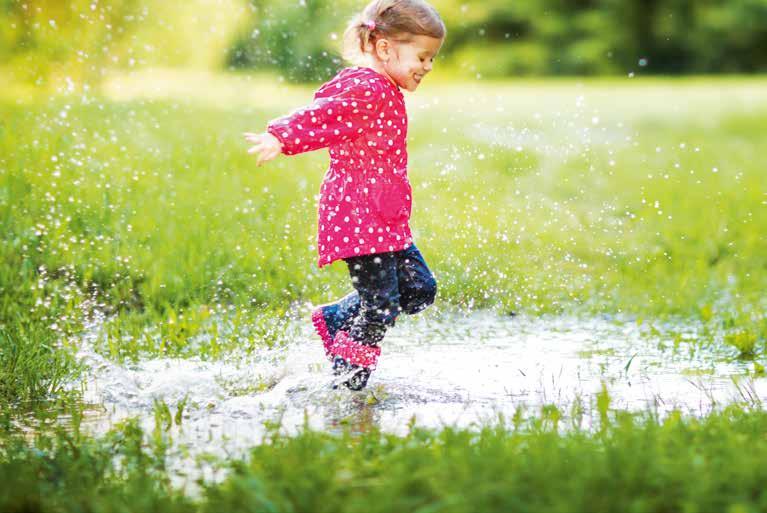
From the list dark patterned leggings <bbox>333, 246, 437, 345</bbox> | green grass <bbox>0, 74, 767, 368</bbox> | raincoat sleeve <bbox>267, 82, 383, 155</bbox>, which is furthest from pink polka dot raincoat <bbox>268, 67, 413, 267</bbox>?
green grass <bbox>0, 74, 767, 368</bbox>

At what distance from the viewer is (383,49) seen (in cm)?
427

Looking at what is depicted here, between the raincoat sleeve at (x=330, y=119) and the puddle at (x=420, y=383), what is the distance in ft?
3.29

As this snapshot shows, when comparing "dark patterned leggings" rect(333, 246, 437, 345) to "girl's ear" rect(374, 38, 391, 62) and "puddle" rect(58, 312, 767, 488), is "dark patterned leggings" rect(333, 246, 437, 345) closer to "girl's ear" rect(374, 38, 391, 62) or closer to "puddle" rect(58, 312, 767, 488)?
"puddle" rect(58, 312, 767, 488)

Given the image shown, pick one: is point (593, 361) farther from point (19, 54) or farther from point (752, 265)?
point (19, 54)

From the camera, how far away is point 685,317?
580 cm

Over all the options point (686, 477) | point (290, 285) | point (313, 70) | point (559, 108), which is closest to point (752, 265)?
point (290, 285)

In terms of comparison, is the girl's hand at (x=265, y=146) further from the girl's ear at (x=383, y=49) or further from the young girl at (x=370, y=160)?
the girl's ear at (x=383, y=49)

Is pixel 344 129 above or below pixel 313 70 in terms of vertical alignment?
below

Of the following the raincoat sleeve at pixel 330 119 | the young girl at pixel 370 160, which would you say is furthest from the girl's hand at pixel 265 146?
the young girl at pixel 370 160

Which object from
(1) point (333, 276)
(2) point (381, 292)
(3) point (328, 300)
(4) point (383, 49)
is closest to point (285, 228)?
(1) point (333, 276)

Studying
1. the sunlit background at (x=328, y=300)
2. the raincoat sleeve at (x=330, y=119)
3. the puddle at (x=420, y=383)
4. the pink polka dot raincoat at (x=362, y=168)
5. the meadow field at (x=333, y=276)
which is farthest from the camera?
the pink polka dot raincoat at (x=362, y=168)

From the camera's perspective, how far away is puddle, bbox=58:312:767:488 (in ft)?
12.5

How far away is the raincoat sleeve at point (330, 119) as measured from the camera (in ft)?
13.0

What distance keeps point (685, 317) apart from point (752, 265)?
1570 millimetres
